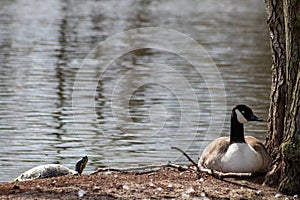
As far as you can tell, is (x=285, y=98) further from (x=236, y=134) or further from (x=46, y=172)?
(x=46, y=172)

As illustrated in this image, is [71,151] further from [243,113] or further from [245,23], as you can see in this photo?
[245,23]

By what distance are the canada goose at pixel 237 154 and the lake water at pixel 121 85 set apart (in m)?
1.88

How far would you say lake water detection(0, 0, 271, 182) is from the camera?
1144 cm

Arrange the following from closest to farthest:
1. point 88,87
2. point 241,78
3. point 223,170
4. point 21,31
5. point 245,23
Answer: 1. point 223,170
2. point 88,87
3. point 241,78
4. point 21,31
5. point 245,23

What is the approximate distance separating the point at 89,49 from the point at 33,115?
7.99 m

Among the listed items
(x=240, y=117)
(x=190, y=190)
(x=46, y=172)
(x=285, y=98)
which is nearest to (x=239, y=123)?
(x=240, y=117)

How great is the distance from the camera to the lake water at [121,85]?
11.4 metres

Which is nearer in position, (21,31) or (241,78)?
(241,78)

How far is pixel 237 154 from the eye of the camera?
8.46 metres

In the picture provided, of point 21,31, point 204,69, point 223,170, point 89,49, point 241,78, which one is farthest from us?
point 21,31

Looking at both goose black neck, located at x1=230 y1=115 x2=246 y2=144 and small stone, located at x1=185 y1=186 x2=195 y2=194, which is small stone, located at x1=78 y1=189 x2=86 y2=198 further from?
goose black neck, located at x1=230 y1=115 x2=246 y2=144

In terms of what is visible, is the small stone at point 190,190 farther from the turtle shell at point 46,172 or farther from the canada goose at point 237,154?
the turtle shell at point 46,172

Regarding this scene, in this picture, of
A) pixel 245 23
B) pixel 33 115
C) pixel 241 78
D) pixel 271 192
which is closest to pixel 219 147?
pixel 271 192

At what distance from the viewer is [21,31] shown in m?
24.5
